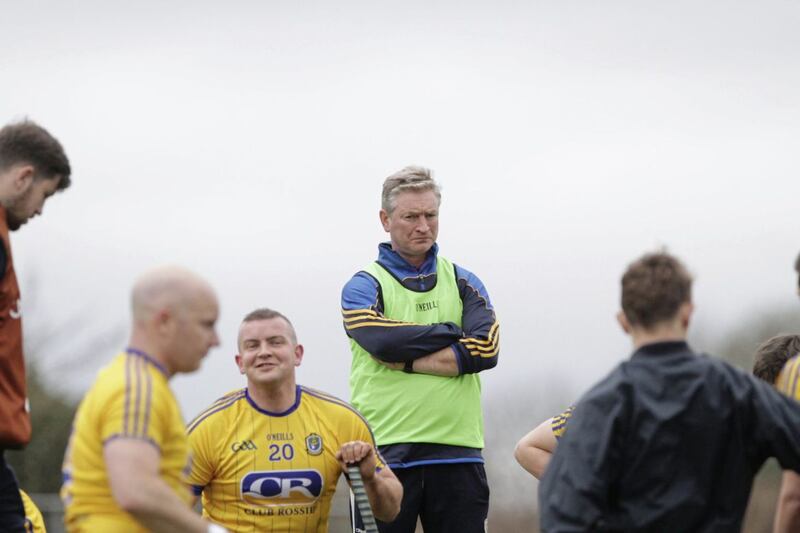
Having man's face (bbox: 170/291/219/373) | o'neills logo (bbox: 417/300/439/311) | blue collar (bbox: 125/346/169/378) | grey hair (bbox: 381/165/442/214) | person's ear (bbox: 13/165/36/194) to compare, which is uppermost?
grey hair (bbox: 381/165/442/214)

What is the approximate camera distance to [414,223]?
725cm

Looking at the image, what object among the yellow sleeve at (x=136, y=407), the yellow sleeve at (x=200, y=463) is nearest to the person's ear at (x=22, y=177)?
the yellow sleeve at (x=136, y=407)

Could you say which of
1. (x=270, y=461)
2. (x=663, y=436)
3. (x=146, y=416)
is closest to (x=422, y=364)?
(x=270, y=461)

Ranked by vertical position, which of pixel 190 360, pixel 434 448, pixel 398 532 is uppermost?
pixel 190 360

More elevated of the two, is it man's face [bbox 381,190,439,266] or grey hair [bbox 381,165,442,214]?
grey hair [bbox 381,165,442,214]

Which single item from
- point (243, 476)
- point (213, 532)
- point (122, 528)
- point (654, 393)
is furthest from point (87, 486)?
point (243, 476)

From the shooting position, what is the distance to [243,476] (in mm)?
6672

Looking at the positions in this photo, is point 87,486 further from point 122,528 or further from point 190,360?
point 190,360

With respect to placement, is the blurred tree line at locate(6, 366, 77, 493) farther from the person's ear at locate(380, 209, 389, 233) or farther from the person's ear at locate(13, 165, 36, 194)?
the person's ear at locate(13, 165, 36, 194)

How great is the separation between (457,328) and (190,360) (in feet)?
9.42

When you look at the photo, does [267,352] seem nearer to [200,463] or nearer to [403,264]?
[200,463]

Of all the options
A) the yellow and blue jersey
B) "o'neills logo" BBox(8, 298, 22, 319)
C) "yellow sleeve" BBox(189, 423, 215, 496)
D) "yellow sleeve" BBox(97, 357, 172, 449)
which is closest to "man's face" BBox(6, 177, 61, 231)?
"o'neills logo" BBox(8, 298, 22, 319)

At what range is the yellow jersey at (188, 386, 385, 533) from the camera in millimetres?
6629

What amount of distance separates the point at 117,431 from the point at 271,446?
2.62 m
